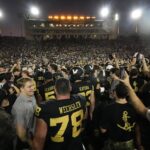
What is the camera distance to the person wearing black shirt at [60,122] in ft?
12.7

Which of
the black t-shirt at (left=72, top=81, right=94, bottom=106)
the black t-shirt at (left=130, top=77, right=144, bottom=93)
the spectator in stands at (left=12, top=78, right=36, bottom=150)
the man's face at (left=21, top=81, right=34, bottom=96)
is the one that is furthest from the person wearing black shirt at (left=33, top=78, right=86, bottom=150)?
the black t-shirt at (left=130, top=77, right=144, bottom=93)

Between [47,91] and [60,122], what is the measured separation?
2.45 meters

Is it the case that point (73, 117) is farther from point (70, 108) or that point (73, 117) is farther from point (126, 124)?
point (126, 124)

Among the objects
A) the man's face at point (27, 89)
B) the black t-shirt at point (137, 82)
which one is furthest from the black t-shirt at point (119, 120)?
the black t-shirt at point (137, 82)

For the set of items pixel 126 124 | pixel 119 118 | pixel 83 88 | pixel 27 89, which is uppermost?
pixel 27 89

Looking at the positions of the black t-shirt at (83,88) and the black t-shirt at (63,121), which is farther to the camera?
the black t-shirt at (83,88)

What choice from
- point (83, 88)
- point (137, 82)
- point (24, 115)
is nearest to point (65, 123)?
point (24, 115)

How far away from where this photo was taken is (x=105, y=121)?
4484mm

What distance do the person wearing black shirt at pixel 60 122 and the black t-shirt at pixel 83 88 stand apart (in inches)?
64.9

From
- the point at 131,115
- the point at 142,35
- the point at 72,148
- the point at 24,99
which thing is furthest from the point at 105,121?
the point at 142,35

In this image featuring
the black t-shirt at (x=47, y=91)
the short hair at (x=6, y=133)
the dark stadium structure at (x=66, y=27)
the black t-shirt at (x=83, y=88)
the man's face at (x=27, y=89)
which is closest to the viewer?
the short hair at (x=6, y=133)

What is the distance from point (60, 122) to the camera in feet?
12.9

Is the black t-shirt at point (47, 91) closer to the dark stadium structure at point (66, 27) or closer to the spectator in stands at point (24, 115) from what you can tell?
the spectator in stands at point (24, 115)

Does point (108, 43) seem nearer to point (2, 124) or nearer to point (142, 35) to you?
point (142, 35)
